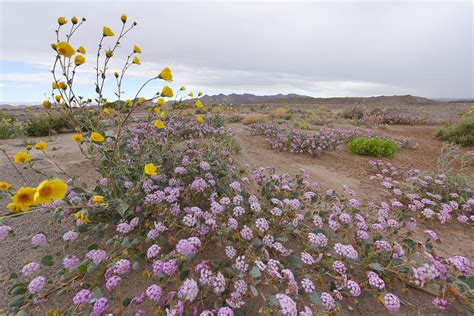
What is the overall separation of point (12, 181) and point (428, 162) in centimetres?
848

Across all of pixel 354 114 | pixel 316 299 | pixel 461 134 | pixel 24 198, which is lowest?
pixel 316 299

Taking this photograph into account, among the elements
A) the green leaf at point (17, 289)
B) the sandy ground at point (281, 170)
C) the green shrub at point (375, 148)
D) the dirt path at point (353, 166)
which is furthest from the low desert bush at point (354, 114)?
the green leaf at point (17, 289)

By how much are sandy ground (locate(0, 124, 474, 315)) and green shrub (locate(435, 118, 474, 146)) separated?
454mm

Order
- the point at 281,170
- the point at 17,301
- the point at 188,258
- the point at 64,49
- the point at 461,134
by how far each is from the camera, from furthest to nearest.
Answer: the point at 461,134
the point at 281,170
the point at 64,49
the point at 188,258
the point at 17,301

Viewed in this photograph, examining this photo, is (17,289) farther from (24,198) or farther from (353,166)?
(353,166)

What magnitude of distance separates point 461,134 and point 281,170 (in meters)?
7.18

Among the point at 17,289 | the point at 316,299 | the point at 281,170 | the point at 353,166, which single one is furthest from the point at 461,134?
the point at 17,289

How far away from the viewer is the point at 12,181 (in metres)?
3.22

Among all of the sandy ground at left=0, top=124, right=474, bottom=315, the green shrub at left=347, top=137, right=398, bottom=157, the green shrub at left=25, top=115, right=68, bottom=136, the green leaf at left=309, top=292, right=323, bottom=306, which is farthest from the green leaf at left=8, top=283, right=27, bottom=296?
the green shrub at left=25, top=115, right=68, bottom=136

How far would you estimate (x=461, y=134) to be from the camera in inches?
291

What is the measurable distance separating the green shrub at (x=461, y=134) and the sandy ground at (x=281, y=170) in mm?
454

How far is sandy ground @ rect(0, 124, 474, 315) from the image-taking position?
176 cm

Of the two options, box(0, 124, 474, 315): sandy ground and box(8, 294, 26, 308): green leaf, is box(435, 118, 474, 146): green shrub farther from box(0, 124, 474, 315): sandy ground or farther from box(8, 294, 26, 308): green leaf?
box(8, 294, 26, 308): green leaf

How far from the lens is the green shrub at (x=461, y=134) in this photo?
6969 millimetres
